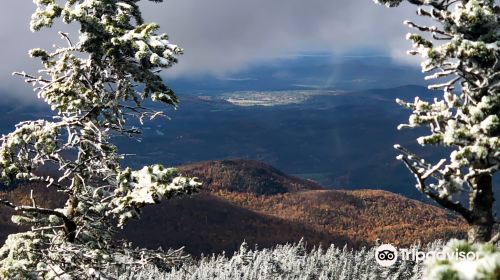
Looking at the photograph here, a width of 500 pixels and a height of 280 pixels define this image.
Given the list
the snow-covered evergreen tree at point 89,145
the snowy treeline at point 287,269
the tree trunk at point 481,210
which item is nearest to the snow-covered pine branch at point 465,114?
the tree trunk at point 481,210

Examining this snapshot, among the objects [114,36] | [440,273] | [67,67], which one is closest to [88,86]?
[67,67]

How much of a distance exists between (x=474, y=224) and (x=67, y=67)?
11.9m

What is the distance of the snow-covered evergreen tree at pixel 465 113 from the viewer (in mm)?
10875

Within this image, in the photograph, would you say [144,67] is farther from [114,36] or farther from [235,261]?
[235,261]

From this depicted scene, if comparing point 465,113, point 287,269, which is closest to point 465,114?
point 465,113

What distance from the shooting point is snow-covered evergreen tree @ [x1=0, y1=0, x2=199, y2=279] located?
13.6m

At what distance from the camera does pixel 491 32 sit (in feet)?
39.9

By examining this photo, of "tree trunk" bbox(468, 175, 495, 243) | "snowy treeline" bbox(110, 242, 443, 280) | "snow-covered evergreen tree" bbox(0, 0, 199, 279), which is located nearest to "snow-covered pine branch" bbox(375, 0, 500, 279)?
"tree trunk" bbox(468, 175, 495, 243)

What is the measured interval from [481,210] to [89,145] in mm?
10766

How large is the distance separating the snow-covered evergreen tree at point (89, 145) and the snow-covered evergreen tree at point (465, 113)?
17.7 feet

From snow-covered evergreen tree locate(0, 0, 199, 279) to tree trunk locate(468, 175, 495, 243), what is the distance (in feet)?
20.8

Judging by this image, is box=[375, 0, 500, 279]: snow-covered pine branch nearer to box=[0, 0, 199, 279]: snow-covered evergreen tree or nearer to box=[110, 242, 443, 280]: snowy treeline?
box=[0, 0, 199, 279]: snow-covered evergreen tree

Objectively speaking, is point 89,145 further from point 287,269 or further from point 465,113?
point 287,269

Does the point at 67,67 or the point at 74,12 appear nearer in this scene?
the point at 74,12
